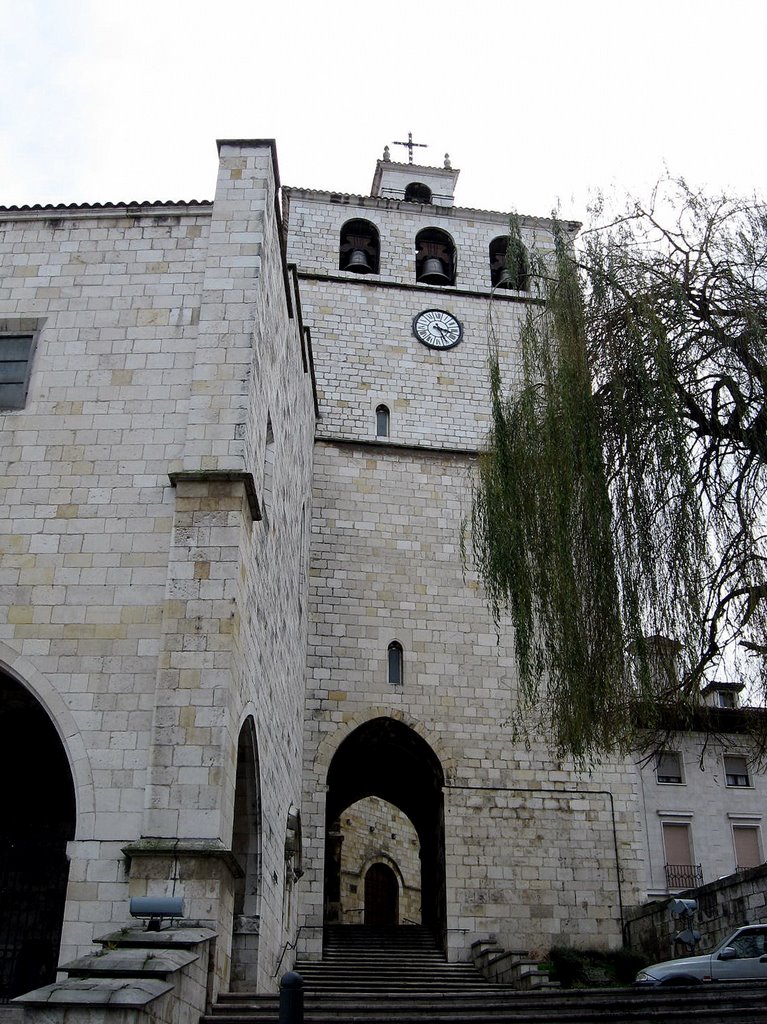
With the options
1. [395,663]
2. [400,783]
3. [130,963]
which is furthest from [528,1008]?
[400,783]

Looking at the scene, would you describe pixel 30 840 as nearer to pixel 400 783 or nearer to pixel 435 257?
pixel 400 783

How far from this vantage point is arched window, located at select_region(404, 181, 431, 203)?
22.2 metres

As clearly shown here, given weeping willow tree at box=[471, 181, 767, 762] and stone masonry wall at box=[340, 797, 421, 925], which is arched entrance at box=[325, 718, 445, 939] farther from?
weeping willow tree at box=[471, 181, 767, 762]

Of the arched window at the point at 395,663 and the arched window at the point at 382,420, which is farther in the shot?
the arched window at the point at 382,420

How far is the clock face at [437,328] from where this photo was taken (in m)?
18.6

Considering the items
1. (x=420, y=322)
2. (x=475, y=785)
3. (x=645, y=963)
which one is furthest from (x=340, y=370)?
(x=645, y=963)

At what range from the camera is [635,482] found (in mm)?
8500

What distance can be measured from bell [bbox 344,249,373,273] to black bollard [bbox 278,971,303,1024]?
1627 centimetres

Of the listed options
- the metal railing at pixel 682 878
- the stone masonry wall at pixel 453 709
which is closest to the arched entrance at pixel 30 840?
the stone masonry wall at pixel 453 709

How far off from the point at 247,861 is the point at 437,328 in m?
11.5

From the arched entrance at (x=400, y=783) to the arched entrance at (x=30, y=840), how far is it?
518 centimetres

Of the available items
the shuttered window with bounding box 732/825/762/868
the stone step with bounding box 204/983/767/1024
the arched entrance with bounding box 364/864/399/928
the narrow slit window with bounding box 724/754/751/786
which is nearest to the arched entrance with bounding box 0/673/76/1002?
the stone step with bounding box 204/983/767/1024

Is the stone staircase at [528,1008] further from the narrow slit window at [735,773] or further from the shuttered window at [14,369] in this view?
the narrow slit window at [735,773]

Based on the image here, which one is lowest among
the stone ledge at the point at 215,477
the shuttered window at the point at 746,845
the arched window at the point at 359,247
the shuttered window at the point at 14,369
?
the shuttered window at the point at 746,845
